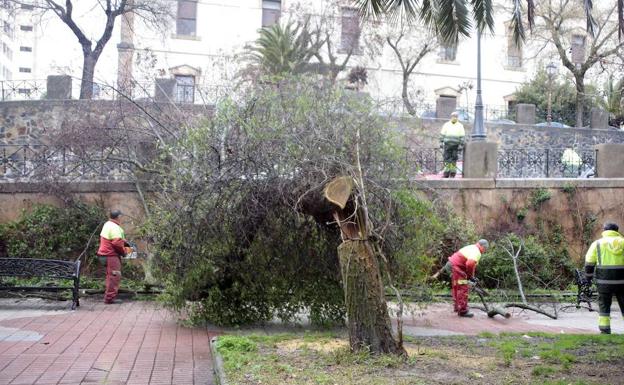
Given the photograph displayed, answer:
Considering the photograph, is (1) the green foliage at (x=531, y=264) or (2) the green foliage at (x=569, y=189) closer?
(1) the green foliage at (x=531, y=264)

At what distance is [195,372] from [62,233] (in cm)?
869

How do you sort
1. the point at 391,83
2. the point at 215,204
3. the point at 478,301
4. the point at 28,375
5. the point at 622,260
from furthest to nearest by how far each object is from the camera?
1. the point at 391,83
2. the point at 478,301
3. the point at 622,260
4. the point at 215,204
5. the point at 28,375

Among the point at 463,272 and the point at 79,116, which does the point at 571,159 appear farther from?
the point at 79,116

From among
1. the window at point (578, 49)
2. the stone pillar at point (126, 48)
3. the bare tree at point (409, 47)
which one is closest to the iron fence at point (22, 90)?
the stone pillar at point (126, 48)

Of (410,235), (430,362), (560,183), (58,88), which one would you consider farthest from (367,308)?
(58,88)

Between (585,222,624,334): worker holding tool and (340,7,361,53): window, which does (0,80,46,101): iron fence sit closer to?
(340,7,361,53): window

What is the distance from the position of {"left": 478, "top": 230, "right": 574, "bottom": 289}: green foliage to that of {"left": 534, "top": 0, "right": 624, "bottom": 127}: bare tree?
15085 mm

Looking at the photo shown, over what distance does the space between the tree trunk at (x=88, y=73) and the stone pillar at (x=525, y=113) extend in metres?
17.2

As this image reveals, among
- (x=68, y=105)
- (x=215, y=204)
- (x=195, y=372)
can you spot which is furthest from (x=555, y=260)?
(x=68, y=105)

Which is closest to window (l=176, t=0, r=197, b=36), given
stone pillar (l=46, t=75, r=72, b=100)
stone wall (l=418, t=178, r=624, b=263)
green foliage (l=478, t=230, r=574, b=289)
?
stone pillar (l=46, t=75, r=72, b=100)

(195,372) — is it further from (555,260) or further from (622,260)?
(555,260)

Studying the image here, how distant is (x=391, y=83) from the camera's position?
115 ft

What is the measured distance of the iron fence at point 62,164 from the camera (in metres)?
15.1

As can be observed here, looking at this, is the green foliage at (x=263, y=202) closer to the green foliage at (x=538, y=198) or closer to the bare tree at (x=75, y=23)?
the green foliage at (x=538, y=198)
